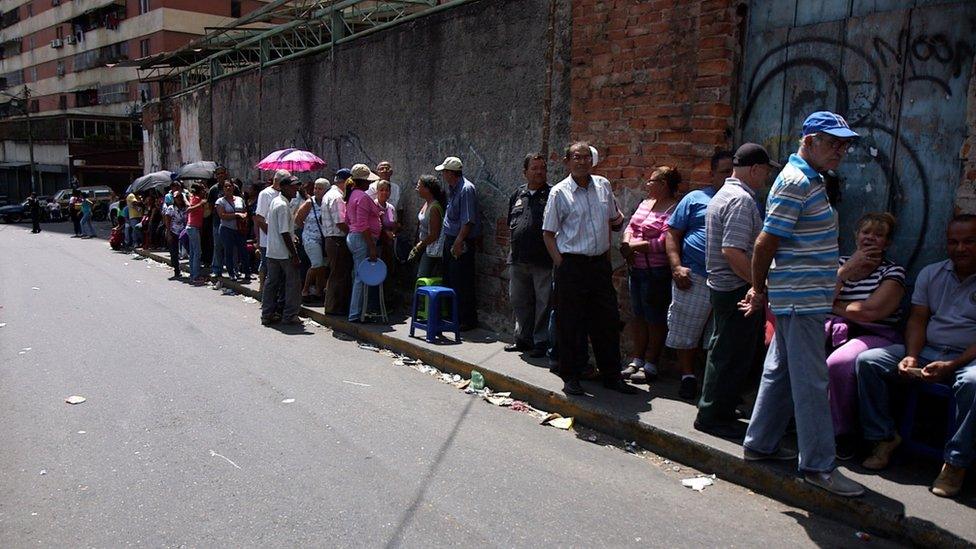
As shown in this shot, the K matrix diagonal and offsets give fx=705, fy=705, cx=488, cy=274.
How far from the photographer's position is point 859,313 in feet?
15.3

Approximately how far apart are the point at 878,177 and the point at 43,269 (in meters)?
16.5

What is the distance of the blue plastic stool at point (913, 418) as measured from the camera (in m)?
4.12

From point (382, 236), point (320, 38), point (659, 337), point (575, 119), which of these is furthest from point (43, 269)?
point (659, 337)

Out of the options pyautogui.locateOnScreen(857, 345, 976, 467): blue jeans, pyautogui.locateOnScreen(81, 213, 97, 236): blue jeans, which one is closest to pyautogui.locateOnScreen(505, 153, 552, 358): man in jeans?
pyautogui.locateOnScreen(857, 345, 976, 467): blue jeans

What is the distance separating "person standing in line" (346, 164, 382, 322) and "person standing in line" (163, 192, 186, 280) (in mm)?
6960

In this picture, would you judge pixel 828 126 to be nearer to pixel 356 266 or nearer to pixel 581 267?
pixel 581 267

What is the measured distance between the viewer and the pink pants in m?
4.50

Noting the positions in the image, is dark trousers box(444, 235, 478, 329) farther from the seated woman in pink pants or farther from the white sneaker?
the white sneaker

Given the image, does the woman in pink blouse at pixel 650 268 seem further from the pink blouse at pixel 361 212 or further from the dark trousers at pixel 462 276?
the pink blouse at pixel 361 212

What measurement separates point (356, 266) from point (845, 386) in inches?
241

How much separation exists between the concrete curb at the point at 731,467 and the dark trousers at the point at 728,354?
32cm

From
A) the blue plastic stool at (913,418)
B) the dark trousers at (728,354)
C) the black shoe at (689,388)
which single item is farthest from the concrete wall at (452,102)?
the blue plastic stool at (913,418)

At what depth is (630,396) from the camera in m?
5.88

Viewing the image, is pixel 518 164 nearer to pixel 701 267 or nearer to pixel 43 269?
pixel 701 267
